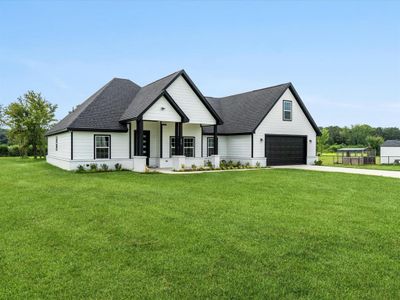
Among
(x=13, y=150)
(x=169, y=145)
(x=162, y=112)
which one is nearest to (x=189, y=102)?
(x=162, y=112)

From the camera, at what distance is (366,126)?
105 meters

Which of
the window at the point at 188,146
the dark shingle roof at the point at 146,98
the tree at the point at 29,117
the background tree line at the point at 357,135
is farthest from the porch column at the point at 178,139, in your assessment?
the background tree line at the point at 357,135

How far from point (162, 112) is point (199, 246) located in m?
14.7

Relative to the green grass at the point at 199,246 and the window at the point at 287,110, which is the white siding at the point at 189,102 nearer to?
the window at the point at 287,110

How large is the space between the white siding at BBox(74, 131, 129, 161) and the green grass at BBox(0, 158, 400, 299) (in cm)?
899

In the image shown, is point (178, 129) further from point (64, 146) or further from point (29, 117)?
point (29, 117)

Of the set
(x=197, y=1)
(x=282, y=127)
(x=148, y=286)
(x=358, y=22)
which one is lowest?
(x=148, y=286)

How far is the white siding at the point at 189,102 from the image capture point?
2086 centimetres

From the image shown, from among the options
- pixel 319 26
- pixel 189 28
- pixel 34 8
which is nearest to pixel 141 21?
pixel 189 28

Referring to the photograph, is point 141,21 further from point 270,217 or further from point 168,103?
point 270,217

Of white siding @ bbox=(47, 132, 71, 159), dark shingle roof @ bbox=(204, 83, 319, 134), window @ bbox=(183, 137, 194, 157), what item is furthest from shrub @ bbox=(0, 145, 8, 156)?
window @ bbox=(183, 137, 194, 157)

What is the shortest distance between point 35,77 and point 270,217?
3595 cm

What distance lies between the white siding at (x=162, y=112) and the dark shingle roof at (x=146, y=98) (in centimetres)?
43

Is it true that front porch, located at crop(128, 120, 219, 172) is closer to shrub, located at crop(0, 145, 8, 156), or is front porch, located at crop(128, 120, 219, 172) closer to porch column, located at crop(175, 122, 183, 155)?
porch column, located at crop(175, 122, 183, 155)
